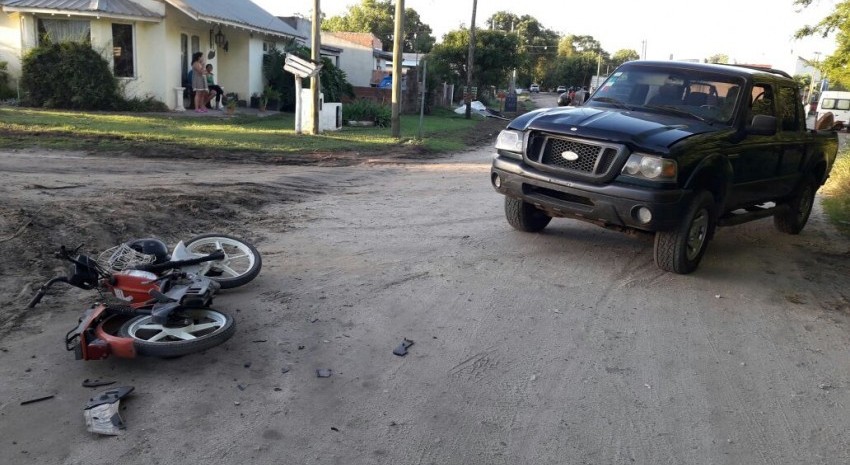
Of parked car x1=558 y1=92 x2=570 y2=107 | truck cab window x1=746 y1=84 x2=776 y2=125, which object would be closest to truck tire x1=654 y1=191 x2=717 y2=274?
truck cab window x1=746 y1=84 x2=776 y2=125

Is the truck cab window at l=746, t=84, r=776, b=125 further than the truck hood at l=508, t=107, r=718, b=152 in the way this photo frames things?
Yes

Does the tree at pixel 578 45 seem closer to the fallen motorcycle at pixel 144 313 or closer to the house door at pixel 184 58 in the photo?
the house door at pixel 184 58

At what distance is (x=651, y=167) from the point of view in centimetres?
600

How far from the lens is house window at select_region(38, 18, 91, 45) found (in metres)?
19.7

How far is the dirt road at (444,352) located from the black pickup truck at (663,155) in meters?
0.54

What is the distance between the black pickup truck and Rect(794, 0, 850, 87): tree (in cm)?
954

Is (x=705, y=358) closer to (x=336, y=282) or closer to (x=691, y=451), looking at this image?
(x=691, y=451)

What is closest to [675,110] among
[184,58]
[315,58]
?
[315,58]

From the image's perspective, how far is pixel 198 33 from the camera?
76.0ft

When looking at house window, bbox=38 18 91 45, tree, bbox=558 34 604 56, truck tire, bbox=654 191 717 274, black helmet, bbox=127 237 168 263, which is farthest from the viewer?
tree, bbox=558 34 604 56

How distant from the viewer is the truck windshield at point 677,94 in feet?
23.0

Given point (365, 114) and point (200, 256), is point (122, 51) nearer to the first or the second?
point (365, 114)

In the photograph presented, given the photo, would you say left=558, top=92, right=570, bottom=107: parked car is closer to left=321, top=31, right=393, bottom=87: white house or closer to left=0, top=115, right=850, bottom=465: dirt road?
left=0, top=115, right=850, bottom=465: dirt road

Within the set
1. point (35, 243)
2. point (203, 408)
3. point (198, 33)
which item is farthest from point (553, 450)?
point (198, 33)
